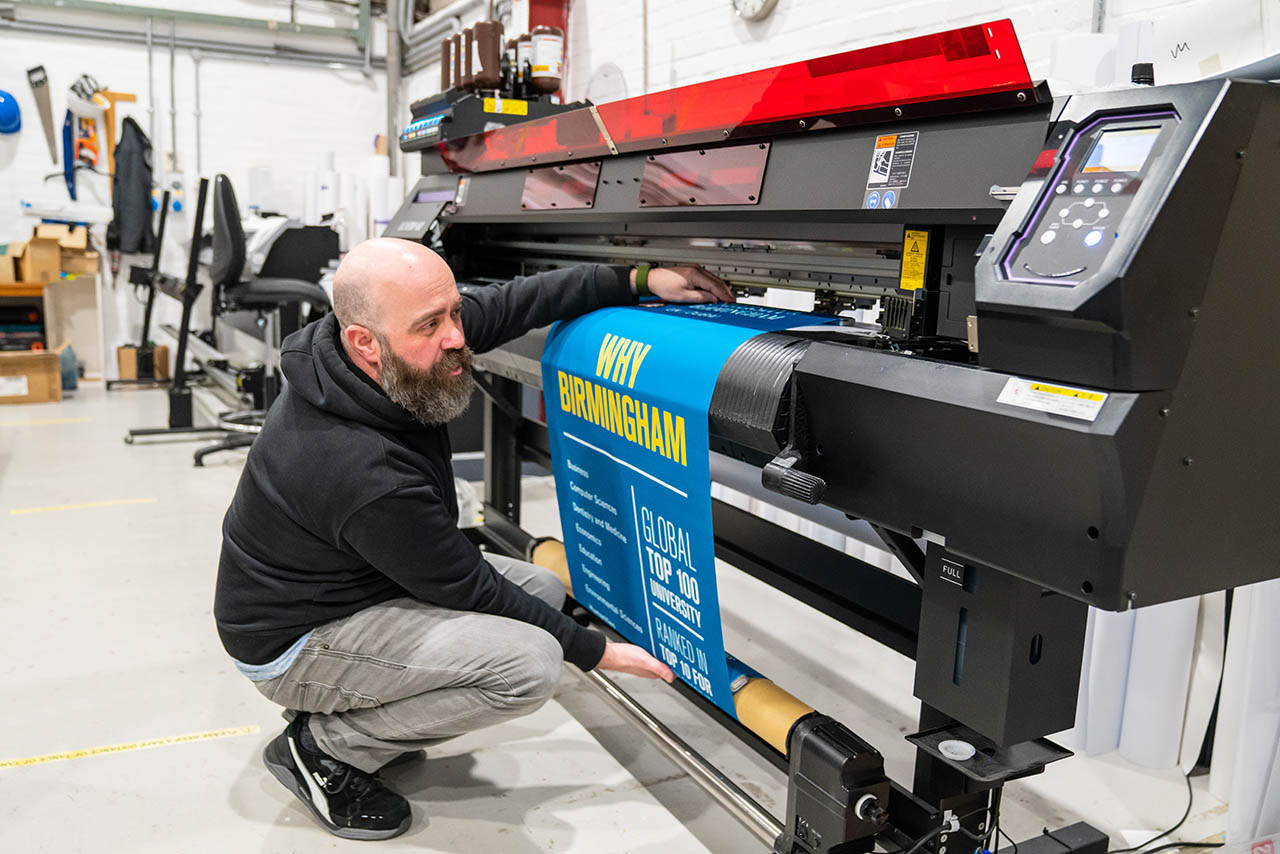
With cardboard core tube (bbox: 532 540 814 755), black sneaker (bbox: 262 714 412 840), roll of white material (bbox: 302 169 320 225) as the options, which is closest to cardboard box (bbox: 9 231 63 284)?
roll of white material (bbox: 302 169 320 225)

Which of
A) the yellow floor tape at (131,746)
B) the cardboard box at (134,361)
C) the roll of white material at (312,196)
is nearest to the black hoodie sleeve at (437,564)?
the yellow floor tape at (131,746)

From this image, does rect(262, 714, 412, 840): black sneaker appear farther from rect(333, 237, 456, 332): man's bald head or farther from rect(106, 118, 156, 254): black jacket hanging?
rect(106, 118, 156, 254): black jacket hanging

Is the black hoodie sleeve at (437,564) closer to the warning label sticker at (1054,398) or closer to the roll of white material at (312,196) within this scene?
the warning label sticker at (1054,398)

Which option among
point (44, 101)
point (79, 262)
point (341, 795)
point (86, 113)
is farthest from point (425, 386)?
point (44, 101)

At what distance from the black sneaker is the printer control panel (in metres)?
1.52

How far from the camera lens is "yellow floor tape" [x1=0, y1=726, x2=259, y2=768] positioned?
2102 millimetres

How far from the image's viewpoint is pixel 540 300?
204 cm

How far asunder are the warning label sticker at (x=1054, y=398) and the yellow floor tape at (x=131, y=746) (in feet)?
6.21

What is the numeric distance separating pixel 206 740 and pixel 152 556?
1.36 metres

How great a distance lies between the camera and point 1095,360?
38.1 inches

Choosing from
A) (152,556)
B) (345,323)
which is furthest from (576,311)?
(152,556)

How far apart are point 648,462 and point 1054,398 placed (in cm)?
81

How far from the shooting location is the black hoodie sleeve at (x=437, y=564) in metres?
1.68

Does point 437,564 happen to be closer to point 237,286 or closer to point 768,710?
point 768,710
